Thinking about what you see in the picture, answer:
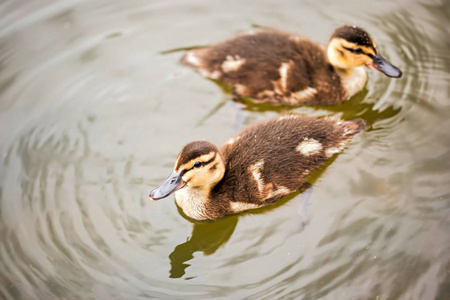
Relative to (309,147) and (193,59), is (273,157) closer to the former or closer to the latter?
(309,147)

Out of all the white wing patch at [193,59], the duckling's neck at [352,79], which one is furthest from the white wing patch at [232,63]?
the duckling's neck at [352,79]

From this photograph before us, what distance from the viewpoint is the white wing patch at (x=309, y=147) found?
304cm

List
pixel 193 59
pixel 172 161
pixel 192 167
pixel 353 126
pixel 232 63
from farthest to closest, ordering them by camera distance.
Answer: pixel 193 59 < pixel 232 63 < pixel 172 161 < pixel 353 126 < pixel 192 167

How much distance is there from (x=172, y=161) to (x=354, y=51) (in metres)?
1.53

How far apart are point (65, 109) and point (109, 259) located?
4.84 feet

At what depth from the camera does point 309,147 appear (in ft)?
10.1

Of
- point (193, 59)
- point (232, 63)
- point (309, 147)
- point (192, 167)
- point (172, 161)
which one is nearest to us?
point (192, 167)

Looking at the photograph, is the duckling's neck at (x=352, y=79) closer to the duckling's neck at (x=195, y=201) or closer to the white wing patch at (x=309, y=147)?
the white wing patch at (x=309, y=147)

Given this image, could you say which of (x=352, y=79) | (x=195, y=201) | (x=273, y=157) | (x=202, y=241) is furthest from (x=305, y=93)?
(x=202, y=241)

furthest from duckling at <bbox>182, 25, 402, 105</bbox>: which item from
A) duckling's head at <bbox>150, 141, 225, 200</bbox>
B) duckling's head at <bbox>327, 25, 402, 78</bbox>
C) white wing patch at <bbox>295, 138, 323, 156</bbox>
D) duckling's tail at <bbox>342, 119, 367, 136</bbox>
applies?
duckling's head at <bbox>150, 141, 225, 200</bbox>

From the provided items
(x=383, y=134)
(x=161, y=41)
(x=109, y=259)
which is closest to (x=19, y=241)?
(x=109, y=259)

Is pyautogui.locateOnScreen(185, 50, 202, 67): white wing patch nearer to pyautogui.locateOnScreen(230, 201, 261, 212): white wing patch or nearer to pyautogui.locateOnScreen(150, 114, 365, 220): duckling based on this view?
pyautogui.locateOnScreen(150, 114, 365, 220): duckling

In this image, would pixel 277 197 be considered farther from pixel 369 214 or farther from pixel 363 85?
pixel 363 85

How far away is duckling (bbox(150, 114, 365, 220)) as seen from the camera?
294cm
